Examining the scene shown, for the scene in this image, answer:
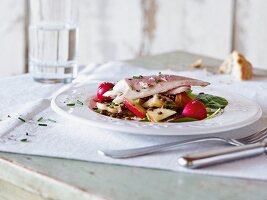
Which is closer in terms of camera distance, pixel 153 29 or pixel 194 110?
pixel 194 110

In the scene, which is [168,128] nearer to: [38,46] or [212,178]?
[212,178]

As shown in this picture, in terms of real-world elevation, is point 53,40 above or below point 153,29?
above

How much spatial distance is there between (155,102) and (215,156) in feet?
0.62

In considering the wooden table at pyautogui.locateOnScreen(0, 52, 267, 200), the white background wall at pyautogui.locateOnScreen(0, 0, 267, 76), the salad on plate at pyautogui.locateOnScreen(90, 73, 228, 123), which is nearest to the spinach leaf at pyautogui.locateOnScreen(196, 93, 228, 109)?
the salad on plate at pyautogui.locateOnScreen(90, 73, 228, 123)

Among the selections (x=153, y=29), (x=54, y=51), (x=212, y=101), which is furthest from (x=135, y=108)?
(x=153, y=29)

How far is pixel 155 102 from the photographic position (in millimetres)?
908

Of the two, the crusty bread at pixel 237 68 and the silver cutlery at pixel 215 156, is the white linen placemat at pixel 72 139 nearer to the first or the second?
the silver cutlery at pixel 215 156

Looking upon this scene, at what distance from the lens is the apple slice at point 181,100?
930mm

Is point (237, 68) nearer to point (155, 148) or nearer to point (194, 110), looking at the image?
point (194, 110)

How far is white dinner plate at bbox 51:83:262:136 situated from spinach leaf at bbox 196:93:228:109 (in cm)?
1

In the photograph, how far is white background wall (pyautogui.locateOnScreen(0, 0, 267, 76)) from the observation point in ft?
7.02

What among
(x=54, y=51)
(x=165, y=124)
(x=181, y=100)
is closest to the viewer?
(x=165, y=124)

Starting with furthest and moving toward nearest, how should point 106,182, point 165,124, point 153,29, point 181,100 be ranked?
point 153,29 → point 181,100 → point 165,124 → point 106,182

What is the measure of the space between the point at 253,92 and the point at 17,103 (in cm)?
46
